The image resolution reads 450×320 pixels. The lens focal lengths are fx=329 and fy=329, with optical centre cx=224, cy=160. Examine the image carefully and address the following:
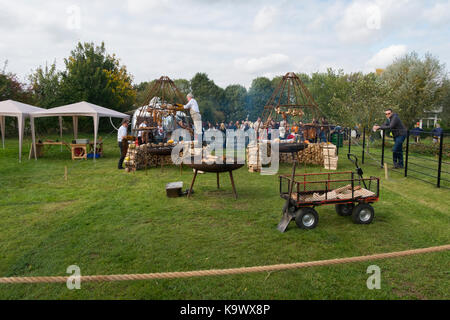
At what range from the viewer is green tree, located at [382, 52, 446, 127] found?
23125 mm

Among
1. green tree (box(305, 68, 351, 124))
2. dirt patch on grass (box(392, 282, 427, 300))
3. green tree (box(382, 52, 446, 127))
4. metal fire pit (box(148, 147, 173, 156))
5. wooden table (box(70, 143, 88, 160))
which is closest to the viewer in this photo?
dirt patch on grass (box(392, 282, 427, 300))

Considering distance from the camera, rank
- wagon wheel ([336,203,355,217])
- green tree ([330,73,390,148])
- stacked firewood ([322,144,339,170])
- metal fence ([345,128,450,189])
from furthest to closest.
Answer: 1. green tree ([330,73,390,148])
2. stacked firewood ([322,144,339,170])
3. metal fence ([345,128,450,189])
4. wagon wheel ([336,203,355,217])

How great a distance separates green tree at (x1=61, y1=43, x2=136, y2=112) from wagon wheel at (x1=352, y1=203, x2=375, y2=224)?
85.5 feet

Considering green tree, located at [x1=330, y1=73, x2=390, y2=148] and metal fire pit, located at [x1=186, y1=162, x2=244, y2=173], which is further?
green tree, located at [x1=330, y1=73, x2=390, y2=148]

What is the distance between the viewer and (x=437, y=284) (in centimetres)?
353

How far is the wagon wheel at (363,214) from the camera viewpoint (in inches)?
218

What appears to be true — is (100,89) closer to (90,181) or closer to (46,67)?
(46,67)

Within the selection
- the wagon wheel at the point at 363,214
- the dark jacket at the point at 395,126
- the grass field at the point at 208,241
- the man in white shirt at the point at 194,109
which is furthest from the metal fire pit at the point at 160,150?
the dark jacket at the point at 395,126


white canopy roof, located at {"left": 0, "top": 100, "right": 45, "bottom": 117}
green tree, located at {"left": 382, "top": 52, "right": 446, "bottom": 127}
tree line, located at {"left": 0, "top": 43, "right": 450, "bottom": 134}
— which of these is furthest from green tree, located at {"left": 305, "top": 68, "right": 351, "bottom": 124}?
white canopy roof, located at {"left": 0, "top": 100, "right": 45, "bottom": 117}

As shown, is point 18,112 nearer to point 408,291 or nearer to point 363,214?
point 363,214

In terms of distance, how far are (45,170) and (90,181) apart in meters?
3.11

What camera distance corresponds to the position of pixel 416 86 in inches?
922

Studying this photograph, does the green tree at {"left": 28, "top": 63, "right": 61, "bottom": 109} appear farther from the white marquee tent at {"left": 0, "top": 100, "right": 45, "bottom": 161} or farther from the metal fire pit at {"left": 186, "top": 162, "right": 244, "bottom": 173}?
the metal fire pit at {"left": 186, "top": 162, "right": 244, "bottom": 173}

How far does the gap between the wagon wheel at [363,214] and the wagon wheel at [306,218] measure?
0.75 meters
